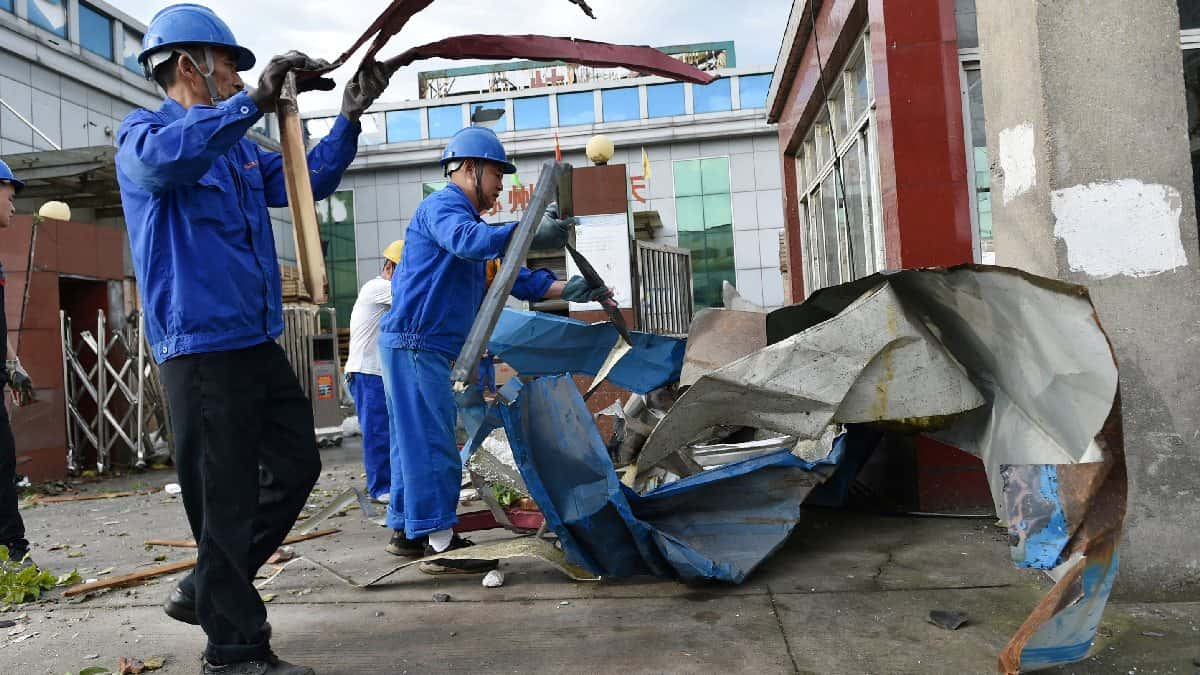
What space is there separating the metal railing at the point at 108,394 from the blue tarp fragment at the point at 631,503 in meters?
7.16

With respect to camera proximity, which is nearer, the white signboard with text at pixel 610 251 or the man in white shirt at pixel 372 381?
the man in white shirt at pixel 372 381

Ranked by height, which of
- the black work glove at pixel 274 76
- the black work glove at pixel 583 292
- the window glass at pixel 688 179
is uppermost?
the window glass at pixel 688 179

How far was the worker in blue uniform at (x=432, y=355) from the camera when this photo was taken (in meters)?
3.61

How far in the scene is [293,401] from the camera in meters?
2.61

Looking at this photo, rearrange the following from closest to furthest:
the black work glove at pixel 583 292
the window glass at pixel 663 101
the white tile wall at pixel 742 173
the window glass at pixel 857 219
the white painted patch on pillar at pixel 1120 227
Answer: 1. the white painted patch on pillar at pixel 1120 227
2. the black work glove at pixel 583 292
3. the window glass at pixel 857 219
4. the white tile wall at pixel 742 173
5. the window glass at pixel 663 101

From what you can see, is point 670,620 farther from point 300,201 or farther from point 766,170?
point 766,170

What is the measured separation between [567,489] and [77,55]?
14448 mm

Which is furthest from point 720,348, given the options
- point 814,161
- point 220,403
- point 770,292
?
point 770,292

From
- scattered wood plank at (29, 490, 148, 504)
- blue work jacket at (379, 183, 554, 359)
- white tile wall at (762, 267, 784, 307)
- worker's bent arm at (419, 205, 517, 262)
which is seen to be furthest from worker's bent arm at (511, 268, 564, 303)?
white tile wall at (762, 267, 784, 307)

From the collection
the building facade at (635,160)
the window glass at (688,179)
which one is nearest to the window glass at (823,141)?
the building facade at (635,160)

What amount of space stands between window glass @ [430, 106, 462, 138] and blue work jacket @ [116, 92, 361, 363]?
904 inches

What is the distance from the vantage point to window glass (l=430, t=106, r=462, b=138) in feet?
80.8

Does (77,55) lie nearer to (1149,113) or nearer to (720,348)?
(720,348)

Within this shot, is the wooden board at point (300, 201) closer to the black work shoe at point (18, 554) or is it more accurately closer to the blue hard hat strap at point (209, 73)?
the blue hard hat strap at point (209, 73)
